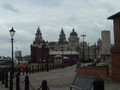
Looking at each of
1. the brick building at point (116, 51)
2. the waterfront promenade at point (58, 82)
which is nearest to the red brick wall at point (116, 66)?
the brick building at point (116, 51)

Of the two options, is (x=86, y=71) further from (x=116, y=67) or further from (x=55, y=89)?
(x=55, y=89)

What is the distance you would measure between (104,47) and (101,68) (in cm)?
727

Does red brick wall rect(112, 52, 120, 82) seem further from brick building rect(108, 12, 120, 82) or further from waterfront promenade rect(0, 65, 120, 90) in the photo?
waterfront promenade rect(0, 65, 120, 90)

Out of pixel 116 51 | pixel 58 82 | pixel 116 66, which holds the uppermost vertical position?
pixel 116 51

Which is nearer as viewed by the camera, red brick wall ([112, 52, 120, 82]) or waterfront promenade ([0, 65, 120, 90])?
waterfront promenade ([0, 65, 120, 90])

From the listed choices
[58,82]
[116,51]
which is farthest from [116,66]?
[58,82]

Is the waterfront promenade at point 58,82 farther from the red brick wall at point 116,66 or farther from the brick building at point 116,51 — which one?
the brick building at point 116,51

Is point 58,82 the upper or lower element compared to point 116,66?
lower

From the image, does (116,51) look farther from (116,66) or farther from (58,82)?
(58,82)

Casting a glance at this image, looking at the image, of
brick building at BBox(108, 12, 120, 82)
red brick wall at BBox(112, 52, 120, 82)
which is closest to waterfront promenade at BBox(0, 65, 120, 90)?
red brick wall at BBox(112, 52, 120, 82)

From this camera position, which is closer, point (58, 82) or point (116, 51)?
point (116, 51)

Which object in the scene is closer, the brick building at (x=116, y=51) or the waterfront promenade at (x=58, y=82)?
the waterfront promenade at (x=58, y=82)

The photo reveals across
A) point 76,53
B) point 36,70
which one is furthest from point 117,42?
point 76,53

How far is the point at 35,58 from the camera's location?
15100 cm
